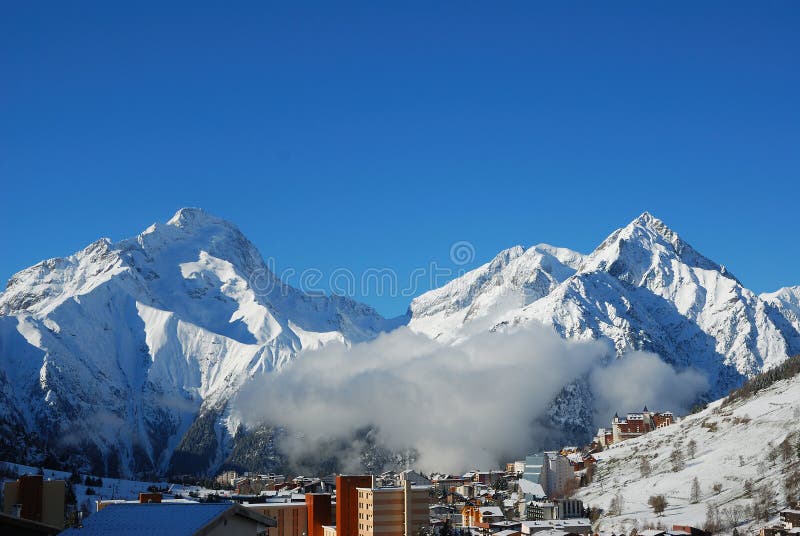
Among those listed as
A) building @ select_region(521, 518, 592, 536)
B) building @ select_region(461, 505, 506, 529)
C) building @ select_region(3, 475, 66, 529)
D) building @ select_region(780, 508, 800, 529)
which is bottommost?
building @ select_region(3, 475, 66, 529)

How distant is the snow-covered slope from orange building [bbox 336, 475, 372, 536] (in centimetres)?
4810

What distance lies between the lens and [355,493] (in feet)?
368

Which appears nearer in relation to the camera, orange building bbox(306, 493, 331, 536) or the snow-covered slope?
orange building bbox(306, 493, 331, 536)

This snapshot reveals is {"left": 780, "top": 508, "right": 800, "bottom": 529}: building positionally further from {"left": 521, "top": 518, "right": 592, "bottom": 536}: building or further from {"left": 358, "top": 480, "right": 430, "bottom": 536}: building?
{"left": 358, "top": 480, "right": 430, "bottom": 536}: building

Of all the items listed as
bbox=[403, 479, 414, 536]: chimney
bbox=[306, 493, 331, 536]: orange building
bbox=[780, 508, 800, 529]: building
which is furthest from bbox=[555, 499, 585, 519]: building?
bbox=[403, 479, 414, 536]: chimney

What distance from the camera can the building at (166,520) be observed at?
25.6 m

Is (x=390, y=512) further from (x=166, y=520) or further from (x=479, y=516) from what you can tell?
(x=166, y=520)

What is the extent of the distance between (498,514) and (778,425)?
5094cm

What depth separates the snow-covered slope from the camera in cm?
14712

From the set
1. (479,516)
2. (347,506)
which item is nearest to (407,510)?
(347,506)

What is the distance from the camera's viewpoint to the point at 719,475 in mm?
165125

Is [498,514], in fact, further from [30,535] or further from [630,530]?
[30,535]

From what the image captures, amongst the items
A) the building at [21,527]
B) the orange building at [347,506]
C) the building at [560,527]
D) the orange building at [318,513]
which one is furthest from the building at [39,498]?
the building at [560,527]

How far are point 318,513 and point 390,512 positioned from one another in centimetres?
1147
